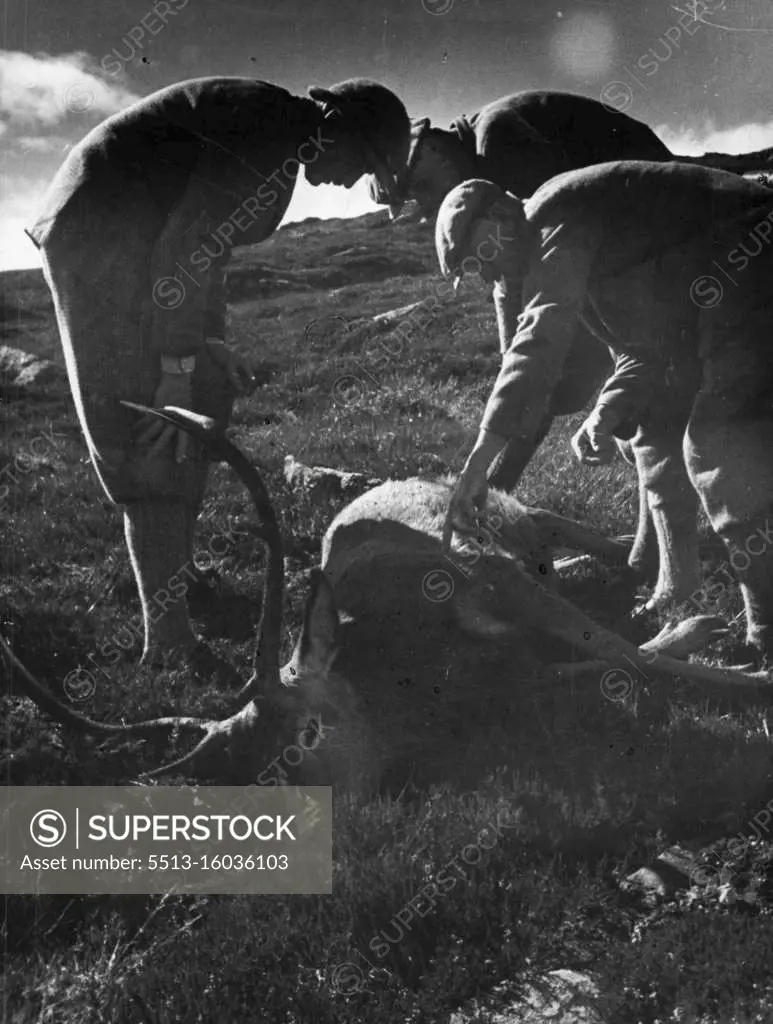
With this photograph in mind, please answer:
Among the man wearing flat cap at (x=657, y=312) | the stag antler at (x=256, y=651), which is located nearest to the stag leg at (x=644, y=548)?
the man wearing flat cap at (x=657, y=312)

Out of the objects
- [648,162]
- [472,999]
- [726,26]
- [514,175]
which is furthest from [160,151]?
[472,999]

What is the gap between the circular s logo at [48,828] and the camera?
4.75 meters

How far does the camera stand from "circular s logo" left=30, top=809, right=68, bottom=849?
15.6ft

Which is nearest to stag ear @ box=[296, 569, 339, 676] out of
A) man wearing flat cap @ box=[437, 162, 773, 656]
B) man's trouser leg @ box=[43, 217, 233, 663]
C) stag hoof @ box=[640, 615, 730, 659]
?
man wearing flat cap @ box=[437, 162, 773, 656]

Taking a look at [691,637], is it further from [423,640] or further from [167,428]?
[167,428]

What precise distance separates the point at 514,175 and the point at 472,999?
414 centimetres

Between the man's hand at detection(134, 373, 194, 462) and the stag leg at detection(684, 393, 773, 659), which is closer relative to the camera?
the stag leg at detection(684, 393, 773, 659)

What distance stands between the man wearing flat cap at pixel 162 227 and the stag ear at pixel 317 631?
941 millimetres

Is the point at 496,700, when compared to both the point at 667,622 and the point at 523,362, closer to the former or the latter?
the point at 667,622

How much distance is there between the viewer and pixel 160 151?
5.17 m

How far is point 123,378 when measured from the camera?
523cm

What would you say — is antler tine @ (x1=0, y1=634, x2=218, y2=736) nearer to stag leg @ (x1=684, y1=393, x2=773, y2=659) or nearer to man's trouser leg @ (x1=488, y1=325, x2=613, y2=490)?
man's trouser leg @ (x1=488, y1=325, x2=613, y2=490)

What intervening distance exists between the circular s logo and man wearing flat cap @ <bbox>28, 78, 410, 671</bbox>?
5.07ft

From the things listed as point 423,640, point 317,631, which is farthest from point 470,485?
point 317,631
